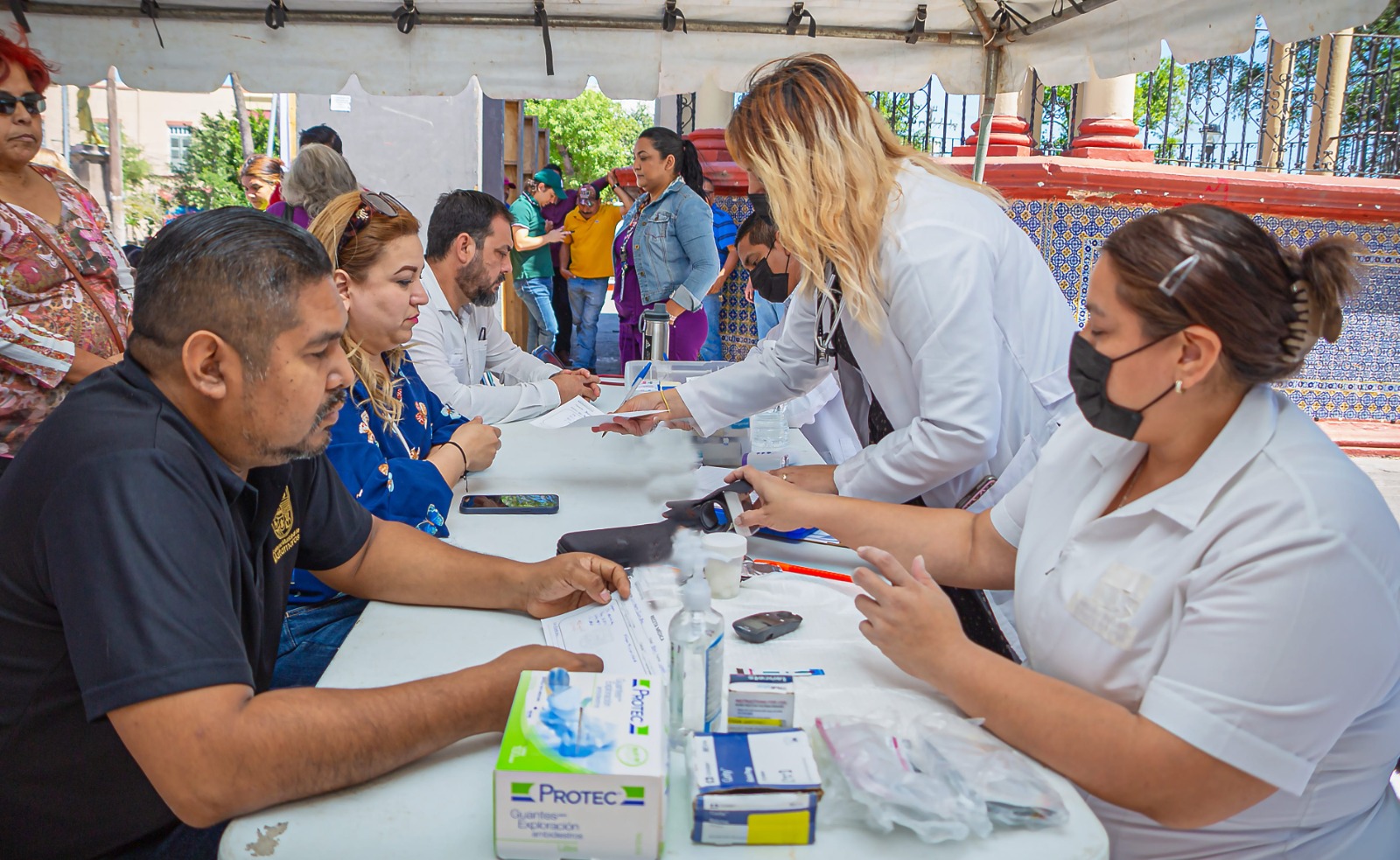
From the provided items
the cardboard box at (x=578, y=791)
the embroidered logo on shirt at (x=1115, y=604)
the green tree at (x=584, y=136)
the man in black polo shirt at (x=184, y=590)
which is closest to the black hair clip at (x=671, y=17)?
the man in black polo shirt at (x=184, y=590)

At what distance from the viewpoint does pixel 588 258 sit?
28.3 feet

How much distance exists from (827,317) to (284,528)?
4.82 ft

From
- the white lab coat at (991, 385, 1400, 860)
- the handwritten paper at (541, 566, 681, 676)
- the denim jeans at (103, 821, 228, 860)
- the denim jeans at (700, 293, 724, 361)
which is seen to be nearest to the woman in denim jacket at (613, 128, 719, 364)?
the denim jeans at (700, 293, 724, 361)

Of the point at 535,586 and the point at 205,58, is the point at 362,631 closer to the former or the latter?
the point at 535,586

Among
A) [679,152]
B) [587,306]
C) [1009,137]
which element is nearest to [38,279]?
[679,152]

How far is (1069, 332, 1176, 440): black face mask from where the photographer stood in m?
1.44

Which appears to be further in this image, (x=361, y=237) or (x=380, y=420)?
(x=361, y=237)

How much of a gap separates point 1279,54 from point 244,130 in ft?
42.9

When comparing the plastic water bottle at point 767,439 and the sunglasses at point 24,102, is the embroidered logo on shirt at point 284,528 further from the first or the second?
the sunglasses at point 24,102

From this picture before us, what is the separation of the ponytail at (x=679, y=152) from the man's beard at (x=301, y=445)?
4.28 meters

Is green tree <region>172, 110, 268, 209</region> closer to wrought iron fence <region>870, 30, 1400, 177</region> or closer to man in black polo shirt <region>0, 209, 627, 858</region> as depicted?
wrought iron fence <region>870, 30, 1400, 177</region>

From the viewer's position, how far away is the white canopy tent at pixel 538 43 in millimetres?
3859

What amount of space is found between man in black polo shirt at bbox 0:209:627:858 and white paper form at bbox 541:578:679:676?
131 millimetres

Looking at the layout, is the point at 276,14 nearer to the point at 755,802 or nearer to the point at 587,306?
the point at 755,802
